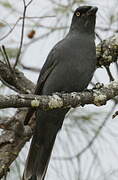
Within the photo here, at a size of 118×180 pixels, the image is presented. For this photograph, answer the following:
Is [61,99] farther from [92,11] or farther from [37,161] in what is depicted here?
[92,11]

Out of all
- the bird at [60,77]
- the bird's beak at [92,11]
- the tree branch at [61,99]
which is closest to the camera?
the tree branch at [61,99]

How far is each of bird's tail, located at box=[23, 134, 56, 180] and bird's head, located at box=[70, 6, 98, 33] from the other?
930 millimetres

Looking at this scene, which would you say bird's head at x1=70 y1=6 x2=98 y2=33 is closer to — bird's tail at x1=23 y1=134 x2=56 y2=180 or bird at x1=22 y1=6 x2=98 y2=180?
bird at x1=22 y1=6 x2=98 y2=180

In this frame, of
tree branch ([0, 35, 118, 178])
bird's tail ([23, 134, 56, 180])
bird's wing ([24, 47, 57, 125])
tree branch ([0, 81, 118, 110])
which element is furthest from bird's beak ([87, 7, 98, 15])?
bird's tail ([23, 134, 56, 180])

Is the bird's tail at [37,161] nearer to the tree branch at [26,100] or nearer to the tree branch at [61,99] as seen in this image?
the tree branch at [26,100]

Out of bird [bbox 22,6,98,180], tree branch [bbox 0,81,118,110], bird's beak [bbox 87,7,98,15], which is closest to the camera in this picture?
tree branch [bbox 0,81,118,110]

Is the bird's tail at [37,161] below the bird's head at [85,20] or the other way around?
below

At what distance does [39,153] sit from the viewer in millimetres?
3379

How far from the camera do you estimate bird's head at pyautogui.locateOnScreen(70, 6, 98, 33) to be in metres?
3.50

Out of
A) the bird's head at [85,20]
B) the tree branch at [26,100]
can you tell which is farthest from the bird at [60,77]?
the tree branch at [26,100]

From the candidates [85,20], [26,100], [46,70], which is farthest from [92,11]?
[26,100]

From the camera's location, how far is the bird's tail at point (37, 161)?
332 cm

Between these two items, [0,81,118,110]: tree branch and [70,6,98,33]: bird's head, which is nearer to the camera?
[0,81,118,110]: tree branch

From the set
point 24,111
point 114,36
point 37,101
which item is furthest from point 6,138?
point 114,36
